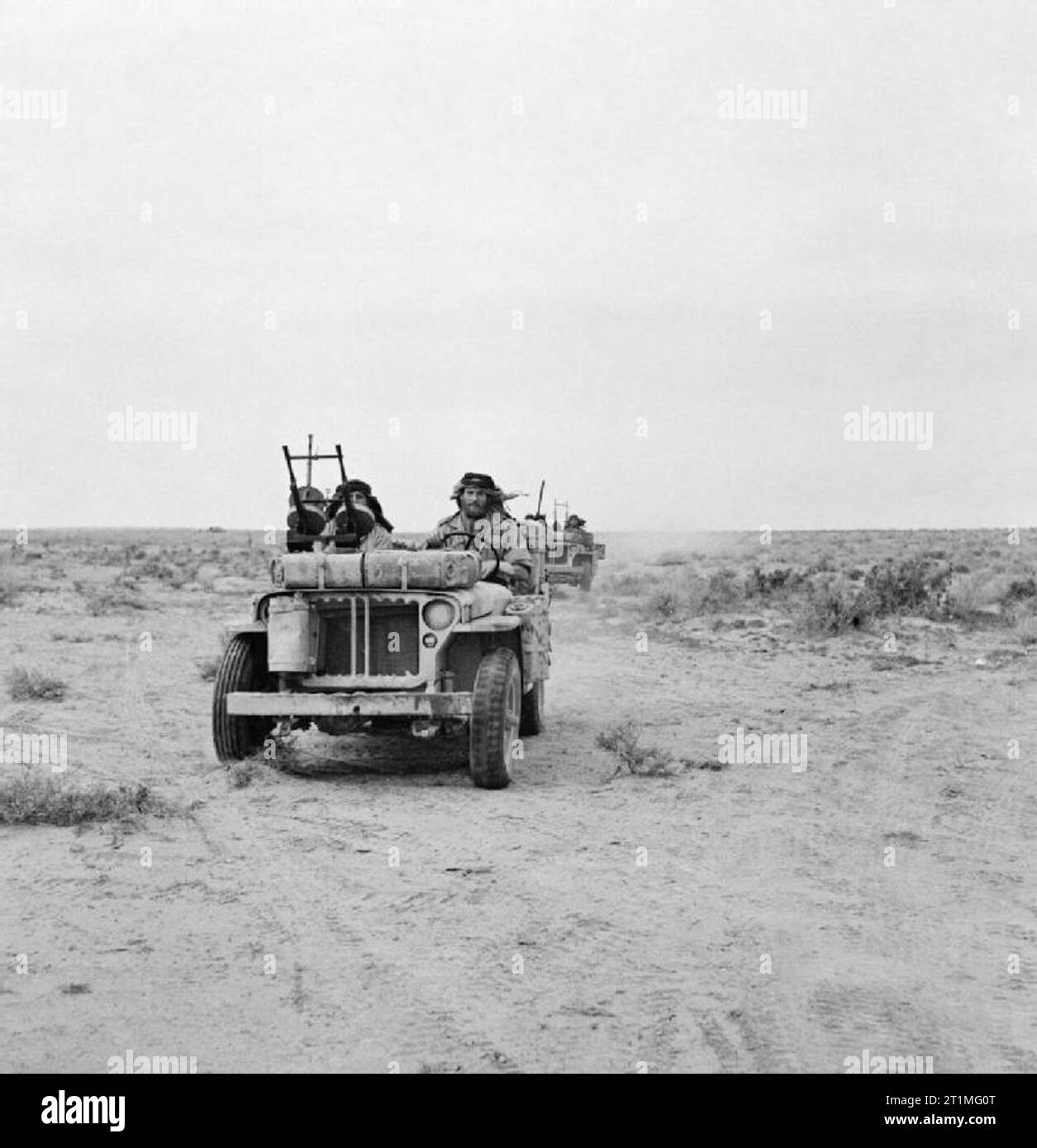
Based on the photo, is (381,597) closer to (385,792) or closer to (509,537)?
(385,792)

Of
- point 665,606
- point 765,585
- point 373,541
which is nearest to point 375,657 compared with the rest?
point 373,541

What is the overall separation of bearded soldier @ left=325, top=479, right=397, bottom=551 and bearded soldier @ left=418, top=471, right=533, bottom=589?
1.24 feet

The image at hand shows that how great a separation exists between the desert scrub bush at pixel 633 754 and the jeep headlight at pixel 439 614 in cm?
167

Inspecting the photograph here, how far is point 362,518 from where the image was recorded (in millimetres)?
10195

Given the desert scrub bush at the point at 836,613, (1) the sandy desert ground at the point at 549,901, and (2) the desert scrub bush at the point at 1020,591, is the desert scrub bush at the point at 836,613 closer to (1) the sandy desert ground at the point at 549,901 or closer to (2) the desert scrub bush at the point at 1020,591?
(2) the desert scrub bush at the point at 1020,591

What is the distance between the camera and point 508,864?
22.6ft

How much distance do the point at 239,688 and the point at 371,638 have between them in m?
1.03

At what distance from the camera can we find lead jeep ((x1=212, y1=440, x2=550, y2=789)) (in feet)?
28.7

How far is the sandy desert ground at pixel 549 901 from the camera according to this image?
458cm

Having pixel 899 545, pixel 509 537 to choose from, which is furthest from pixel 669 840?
pixel 899 545

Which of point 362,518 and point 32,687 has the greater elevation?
point 362,518

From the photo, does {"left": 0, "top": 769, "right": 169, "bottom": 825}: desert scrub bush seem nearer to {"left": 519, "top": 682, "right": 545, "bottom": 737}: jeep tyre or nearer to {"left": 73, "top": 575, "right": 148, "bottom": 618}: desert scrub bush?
{"left": 519, "top": 682, "right": 545, "bottom": 737}: jeep tyre

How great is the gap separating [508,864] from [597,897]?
2.44 ft

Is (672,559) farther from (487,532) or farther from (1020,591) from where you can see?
(487,532)
